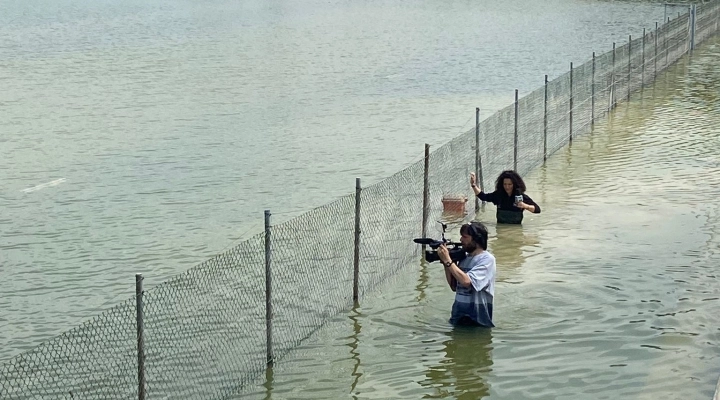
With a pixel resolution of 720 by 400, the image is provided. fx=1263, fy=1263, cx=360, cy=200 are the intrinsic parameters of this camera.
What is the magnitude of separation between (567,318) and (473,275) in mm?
Answer: 1975

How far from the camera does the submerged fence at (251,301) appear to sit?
43.1 ft

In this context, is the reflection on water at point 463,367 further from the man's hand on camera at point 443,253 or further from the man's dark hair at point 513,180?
the man's dark hair at point 513,180

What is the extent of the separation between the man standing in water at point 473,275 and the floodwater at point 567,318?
13.1 inches

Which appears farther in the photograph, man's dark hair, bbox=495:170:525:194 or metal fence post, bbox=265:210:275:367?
man's dark hair, bbox=495:170:525:194

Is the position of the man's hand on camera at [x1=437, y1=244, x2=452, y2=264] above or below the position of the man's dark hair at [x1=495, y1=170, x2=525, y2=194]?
below

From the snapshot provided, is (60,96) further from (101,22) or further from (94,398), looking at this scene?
(101,22)

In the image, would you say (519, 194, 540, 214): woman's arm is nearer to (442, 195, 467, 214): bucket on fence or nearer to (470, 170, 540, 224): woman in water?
(470, 170, 540, 224): woman in water

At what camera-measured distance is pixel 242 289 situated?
15.9m

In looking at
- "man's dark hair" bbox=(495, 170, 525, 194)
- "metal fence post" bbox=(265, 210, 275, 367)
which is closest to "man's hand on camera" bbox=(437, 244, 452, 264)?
"metal fence post" bbox=(265, 210, 275, 367)

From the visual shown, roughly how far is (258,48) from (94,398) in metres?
42.5

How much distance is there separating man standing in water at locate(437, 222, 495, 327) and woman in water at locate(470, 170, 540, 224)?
378 centimetres

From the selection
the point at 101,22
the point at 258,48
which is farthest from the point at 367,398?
the point at 101,22

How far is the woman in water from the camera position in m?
18.0

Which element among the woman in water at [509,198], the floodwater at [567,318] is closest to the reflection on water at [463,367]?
the floodwater at [567,318]
